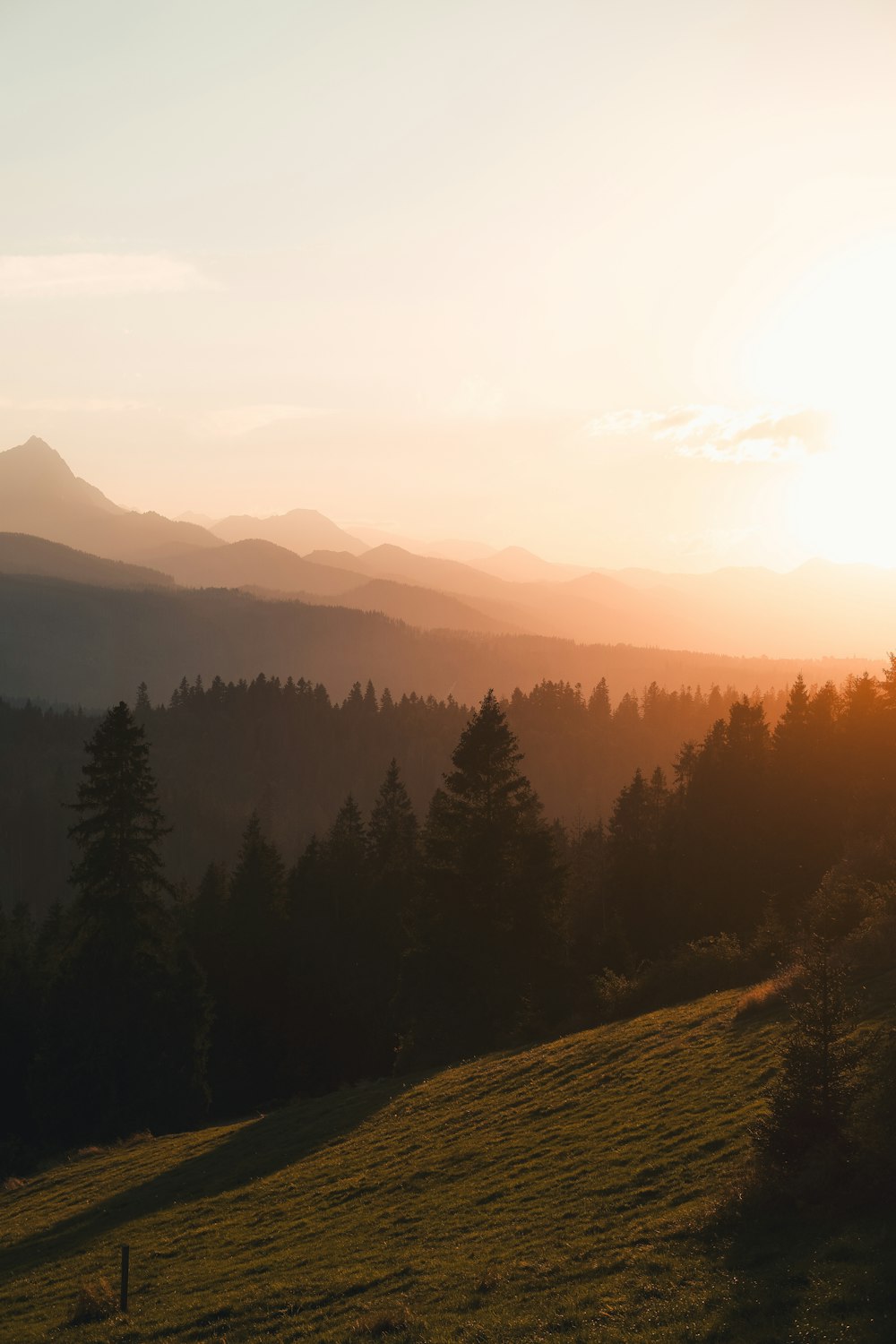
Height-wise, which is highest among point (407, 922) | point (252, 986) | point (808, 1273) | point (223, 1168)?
point (808, 1273)

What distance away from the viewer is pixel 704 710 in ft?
655

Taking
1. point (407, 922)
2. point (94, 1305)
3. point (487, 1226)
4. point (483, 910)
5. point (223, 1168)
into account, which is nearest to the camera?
point (94, 1305)

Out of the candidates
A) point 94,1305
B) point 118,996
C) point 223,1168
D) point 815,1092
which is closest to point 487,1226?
point 815,1092

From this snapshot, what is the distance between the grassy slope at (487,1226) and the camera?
46.6 ft

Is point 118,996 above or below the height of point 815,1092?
below

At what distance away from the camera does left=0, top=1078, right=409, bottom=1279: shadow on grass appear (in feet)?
83.7

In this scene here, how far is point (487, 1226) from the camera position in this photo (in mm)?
19438

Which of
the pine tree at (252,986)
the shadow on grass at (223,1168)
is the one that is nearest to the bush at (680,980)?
the shadow on grass at (223,1168)

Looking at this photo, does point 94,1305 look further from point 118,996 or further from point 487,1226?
point 118,996

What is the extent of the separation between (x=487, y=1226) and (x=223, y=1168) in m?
13.2

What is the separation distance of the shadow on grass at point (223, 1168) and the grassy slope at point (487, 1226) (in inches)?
5.2

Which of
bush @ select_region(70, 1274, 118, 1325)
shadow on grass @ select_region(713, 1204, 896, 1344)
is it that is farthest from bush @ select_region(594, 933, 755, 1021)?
bush @ select_region(70, 1274, 118, 1325)

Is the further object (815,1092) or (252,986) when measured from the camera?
(252,986)

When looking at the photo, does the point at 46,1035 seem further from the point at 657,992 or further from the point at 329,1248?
the point at 329,1248
